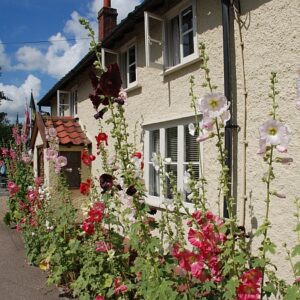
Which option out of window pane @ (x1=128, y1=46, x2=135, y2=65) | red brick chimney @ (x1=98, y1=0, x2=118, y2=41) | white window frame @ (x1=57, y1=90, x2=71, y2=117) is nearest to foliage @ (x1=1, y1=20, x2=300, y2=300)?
window pane @ (x1=128, y1=46, x2=135, y2=65)

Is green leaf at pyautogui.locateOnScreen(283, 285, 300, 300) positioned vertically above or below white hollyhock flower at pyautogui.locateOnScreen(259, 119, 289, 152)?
below

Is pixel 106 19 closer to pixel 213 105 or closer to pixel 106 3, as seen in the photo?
pixel 106 3

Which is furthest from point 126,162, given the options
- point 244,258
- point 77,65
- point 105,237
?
point 77,65

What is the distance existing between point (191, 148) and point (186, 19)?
7.17ft

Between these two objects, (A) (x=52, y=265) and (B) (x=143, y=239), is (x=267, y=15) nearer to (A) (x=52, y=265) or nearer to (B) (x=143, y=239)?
(B) (x=143, y=239)

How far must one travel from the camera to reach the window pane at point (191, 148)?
5.87 metres

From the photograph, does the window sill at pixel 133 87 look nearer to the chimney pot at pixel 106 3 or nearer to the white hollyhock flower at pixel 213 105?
the chimney pot at pixel 106 3

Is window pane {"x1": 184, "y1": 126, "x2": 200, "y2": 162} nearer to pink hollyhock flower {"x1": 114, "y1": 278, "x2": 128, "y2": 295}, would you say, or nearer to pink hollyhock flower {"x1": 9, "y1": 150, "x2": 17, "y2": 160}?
pink hollyhock flower {"x1": 114, "y1": 278, "x2": 128, "y2": 295}

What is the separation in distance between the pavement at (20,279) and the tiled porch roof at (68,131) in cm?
316

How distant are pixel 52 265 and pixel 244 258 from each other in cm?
388

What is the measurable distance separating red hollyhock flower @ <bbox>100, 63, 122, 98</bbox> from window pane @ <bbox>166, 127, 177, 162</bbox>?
3.81 metres

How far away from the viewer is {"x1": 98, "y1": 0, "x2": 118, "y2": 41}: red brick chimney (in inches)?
457

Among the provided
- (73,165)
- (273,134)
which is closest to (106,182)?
(273,134)

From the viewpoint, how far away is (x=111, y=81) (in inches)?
106
